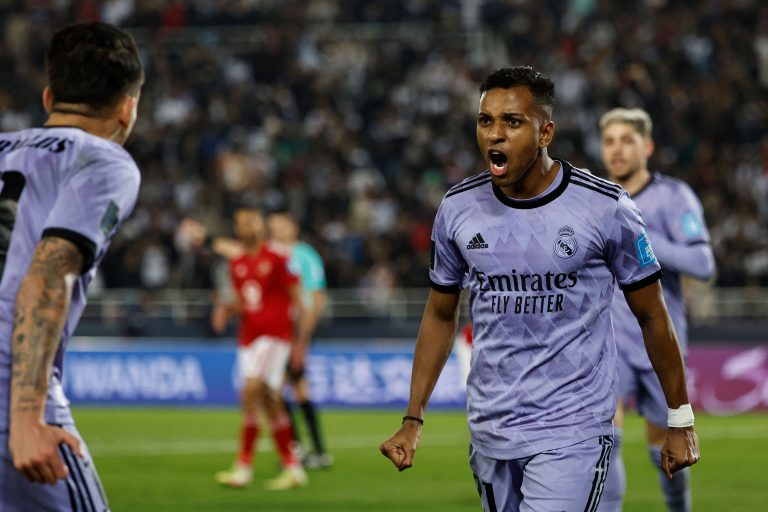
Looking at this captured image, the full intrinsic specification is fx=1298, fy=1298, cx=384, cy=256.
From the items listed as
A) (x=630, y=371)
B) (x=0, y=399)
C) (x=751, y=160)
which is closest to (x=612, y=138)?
(x=630, y=371)

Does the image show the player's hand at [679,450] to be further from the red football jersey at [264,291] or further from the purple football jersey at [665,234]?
the red football jersey at [264,291]

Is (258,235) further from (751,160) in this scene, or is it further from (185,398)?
(751,160)

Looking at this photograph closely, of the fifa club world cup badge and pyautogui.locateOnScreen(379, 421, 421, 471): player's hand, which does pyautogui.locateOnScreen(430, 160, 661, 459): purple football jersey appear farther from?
pyautogui.locateOnScreen(379, 421, 421, 471): player's hand

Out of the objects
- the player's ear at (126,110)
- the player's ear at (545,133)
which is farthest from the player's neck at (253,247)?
the player's ear at (126,110)

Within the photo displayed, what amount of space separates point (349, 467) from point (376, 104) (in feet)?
46.9

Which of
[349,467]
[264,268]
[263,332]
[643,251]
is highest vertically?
[643,251]

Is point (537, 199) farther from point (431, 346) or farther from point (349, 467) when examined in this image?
point (349, 467)

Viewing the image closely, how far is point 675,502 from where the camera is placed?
24.0 feet

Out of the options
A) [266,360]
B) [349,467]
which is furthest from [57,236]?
[349,467]

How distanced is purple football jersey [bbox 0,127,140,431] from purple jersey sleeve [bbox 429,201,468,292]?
154 centimetres

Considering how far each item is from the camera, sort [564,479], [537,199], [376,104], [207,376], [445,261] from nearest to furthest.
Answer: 1. [564,479]
2. [537,199]
3. [445,261]
4. [207,376]
5. [376,104]

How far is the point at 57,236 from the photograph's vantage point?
365cm

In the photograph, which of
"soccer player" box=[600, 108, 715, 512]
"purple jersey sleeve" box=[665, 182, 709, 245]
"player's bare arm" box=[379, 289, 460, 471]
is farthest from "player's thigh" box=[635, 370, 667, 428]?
"player's bare arm" box=[379, 289, 460, 471]

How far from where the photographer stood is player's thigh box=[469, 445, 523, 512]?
190 inches
